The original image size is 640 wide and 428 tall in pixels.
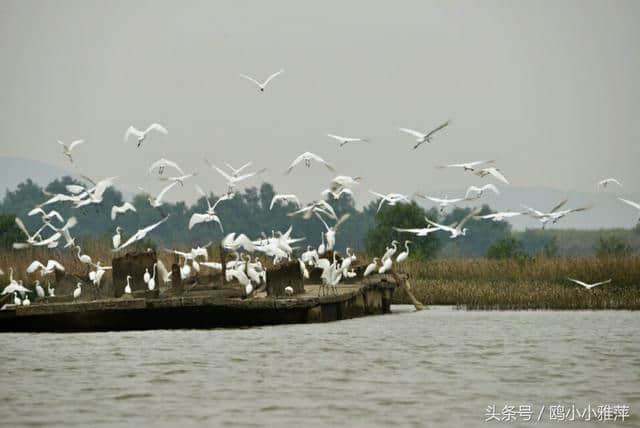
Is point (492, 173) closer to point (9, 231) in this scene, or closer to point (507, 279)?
point (507, 279)

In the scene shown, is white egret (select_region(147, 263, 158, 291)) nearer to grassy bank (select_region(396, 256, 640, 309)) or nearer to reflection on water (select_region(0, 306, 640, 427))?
reflection on water (select_region(0, 306, 640, 427))

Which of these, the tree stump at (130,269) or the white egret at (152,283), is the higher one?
the tree stump at (130,269)

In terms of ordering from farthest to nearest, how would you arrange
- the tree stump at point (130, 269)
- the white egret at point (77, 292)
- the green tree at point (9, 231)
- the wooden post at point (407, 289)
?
the green tree at point (9, 231), the wooden post at point (407, 289), the white egret at point (77, 292), the tree stump at point (130, 269)

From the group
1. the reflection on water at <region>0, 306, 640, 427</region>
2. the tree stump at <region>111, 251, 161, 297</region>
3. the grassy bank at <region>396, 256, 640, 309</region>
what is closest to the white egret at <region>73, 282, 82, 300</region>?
the tree stump at <region>111, 251, 161, 297</region>

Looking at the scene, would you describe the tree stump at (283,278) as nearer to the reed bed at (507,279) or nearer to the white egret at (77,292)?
the white egret at (77,292)

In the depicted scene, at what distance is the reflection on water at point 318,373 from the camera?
17.8m

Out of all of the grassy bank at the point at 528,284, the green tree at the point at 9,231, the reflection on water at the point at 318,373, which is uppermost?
the green tree at the point at 9,231

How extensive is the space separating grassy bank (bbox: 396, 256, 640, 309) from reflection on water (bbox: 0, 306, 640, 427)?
3.13m

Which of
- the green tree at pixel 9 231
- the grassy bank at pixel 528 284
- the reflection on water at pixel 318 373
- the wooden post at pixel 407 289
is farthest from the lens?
the green tree at pixel 9 231

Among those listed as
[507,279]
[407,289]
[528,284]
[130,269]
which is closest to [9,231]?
[407,289]

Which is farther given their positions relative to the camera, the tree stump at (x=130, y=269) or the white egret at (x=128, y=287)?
the tree stump at (x=130, y=269)

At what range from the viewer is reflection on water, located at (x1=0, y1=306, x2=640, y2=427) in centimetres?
1778

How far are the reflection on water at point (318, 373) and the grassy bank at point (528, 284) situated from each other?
3.13 m

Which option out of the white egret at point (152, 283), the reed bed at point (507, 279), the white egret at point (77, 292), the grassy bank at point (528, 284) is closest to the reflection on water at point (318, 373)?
the white egret at point (152, 283)
